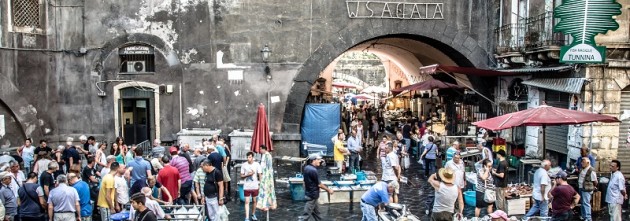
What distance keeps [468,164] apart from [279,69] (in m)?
6.92

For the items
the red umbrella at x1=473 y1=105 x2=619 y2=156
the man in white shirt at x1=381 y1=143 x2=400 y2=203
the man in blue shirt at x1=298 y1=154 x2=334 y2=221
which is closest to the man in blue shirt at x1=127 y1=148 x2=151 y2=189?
the man in blue shirt at x1=298 y1=154 x2=334 y2=221

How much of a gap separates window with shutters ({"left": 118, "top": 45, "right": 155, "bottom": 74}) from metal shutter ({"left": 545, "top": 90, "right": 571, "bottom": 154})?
12.4 meters

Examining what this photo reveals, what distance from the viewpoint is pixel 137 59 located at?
65.2 feet

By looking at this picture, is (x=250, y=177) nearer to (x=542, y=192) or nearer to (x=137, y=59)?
(x=542, y=192)

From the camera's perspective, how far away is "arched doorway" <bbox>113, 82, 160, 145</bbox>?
19750mm

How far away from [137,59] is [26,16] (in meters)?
3.60

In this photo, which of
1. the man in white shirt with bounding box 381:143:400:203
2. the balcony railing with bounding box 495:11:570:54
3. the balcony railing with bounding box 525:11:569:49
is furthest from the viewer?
the balcony railing with bounding box 495:11:570:54

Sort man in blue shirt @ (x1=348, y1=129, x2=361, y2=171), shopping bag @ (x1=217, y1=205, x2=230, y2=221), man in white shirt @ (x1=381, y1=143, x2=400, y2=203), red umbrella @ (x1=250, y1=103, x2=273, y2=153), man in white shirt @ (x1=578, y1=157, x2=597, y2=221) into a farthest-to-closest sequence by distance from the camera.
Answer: man in blue shirt @ (x1=348, y1=129, x2=361, y2=171)
red umbrella @ (x1=250, y1=103, x2=273, y2=153)
man in white shirt @ (x1=381, y1=143, x2=400, y2=203)
man in white shirt @ (x1=578, y1=157, x2=597, y2=221)
shopping bag @ (x1=217, y1=205, x2=230, y2=221)

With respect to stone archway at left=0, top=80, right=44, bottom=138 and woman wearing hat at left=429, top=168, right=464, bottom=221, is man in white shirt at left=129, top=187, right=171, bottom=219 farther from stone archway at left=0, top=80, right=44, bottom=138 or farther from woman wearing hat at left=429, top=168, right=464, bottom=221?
stone archway at left=0, top=80, right=44, bottom=138

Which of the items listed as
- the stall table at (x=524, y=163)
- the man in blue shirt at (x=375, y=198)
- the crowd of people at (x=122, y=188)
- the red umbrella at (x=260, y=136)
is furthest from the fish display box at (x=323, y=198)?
the stall table at (x=524, y=163)

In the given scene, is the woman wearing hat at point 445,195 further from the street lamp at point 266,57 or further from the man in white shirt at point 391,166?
the street lamp at point 266,57

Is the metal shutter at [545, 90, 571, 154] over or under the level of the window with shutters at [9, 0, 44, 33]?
under

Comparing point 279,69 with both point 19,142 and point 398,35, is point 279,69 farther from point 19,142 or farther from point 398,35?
point 19,142

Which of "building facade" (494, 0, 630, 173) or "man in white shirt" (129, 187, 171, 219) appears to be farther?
"building facade" (494, 0, 630, 173)
